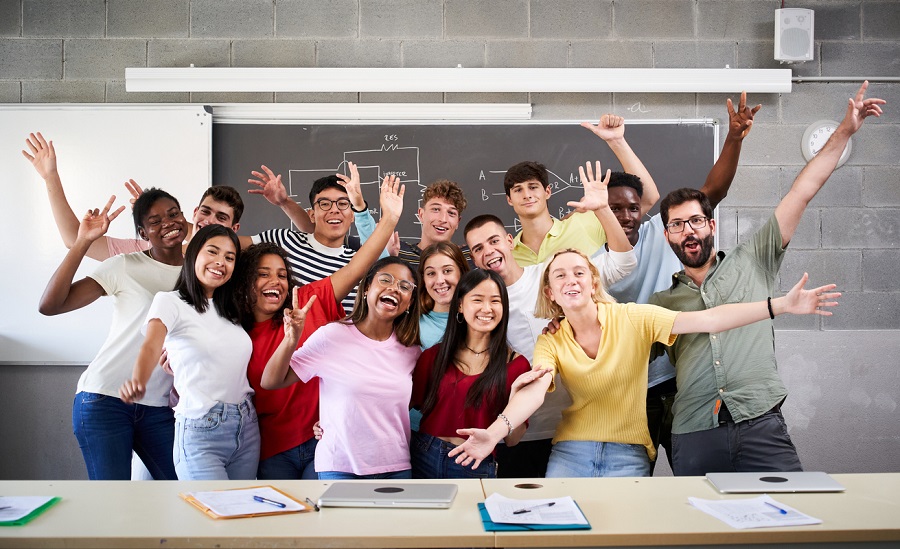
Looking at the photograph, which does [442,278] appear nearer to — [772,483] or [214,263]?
[214,263]

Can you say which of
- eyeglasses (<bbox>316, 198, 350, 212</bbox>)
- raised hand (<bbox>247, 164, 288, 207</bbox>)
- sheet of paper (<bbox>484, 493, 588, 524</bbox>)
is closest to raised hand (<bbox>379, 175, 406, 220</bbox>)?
eyeglasses (<bbox>316, 198, 350, 212</bbox>)

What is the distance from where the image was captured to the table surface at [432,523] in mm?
1625

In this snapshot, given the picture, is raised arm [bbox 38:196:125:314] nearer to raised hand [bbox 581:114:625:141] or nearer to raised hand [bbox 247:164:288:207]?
raised hand [bbox 247:164:288:207]

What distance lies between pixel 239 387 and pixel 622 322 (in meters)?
1.42

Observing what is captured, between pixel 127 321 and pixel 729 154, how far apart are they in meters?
2.86

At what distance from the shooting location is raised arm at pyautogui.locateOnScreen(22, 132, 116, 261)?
3609 millimetres

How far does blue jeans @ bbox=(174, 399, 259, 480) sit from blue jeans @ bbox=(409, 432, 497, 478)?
601 millimetres

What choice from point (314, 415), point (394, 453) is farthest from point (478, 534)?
point (314, 415)

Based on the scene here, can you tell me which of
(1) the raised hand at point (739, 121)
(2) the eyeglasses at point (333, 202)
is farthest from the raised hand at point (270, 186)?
(1) the raised hand at point (739, 121)

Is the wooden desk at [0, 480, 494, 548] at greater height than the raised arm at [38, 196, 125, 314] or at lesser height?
lesser

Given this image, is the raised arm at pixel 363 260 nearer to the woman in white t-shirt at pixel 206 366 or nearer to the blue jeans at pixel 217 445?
the woman in white t-shirt at pixel 206 366

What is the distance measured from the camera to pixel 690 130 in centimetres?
402

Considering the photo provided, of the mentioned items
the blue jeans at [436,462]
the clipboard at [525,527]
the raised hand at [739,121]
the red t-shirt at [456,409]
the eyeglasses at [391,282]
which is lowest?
the blue jeans at [436,462]

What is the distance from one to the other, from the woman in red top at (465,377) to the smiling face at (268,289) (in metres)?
0.66
